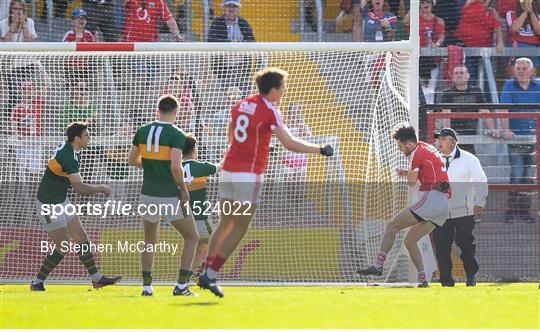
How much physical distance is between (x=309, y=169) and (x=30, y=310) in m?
6.03

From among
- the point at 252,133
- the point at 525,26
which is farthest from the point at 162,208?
the point at 525,26

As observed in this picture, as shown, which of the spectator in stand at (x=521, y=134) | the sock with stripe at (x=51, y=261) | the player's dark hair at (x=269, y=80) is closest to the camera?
the player's dark hair at (x=269, y=80)

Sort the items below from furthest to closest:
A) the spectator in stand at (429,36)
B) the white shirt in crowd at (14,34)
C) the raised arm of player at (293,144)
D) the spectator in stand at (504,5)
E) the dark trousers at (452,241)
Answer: the spectator in stand at (504,5) < the spectator in stand at (429,36) < the white shirt in crowd at (14,34) < the dark trousers at (452,241) < the raised arm of player at (293,144)

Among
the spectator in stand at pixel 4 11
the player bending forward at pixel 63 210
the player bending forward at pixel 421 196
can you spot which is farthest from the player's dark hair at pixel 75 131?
the spectator in stand at pixel 4 11

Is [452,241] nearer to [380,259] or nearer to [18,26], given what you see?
[380,259]

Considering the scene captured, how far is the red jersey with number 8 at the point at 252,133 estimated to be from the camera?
10070 mm

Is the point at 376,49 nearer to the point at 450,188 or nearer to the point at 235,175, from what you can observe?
the point at 450,188

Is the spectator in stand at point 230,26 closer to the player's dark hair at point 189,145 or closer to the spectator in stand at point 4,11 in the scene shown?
the spectator in stand at point 4,11

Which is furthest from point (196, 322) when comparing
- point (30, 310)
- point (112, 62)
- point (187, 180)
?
point (112, 62)

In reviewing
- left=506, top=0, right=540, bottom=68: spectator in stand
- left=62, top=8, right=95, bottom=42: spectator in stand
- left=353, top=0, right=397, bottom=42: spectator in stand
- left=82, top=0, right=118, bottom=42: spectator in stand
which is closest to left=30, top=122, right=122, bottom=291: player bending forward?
left=62, top=8, right=95, bottom=42: spectator in stand

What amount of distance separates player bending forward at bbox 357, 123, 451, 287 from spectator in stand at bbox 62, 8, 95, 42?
5.25 m

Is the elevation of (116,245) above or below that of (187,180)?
below

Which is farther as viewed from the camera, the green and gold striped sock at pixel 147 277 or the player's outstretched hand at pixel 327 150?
the green and gold striped sock at pixel 147 277

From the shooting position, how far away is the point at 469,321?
28.0ft
